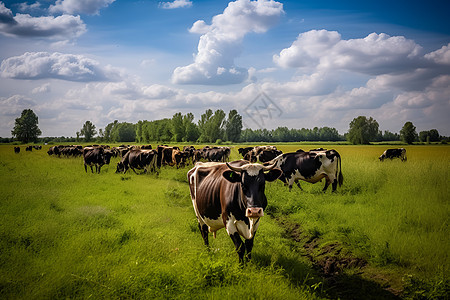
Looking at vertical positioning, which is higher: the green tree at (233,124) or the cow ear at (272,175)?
the green tree at (233,124)

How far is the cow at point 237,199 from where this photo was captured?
4.91m

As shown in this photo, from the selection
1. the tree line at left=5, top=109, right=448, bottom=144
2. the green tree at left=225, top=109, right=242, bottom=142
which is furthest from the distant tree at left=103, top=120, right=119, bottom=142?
the green tree at left=225, top=109, right=242, bottom=142

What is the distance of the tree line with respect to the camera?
76.1 metres

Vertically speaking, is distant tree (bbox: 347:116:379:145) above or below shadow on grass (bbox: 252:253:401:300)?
above

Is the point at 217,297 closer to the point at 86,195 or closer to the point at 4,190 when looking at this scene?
the point at 86,195

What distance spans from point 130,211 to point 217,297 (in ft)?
22.2

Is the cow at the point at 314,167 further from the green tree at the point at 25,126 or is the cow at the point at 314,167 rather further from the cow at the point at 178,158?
the green tree at the point at 25,126

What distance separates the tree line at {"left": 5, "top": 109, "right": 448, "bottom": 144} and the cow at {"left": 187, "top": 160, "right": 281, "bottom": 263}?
6136cm

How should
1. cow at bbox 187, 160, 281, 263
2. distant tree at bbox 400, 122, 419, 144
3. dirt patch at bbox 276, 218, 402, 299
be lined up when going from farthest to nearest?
distant tree at bbox 400, 122, 419, 144 → dirt patch at bbox 276, 218, 402, 299 → cow at bbox 187, 160, 281, 263

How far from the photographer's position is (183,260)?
5.57 m

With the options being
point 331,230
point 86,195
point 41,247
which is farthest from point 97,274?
point 86,195

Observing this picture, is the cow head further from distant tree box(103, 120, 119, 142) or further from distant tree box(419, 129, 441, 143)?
distant tree box(103, 120, 119, 142)

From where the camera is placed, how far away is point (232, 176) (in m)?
5.28

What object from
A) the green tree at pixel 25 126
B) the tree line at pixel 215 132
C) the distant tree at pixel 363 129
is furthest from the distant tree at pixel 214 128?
the green tree at pixel 25 126
